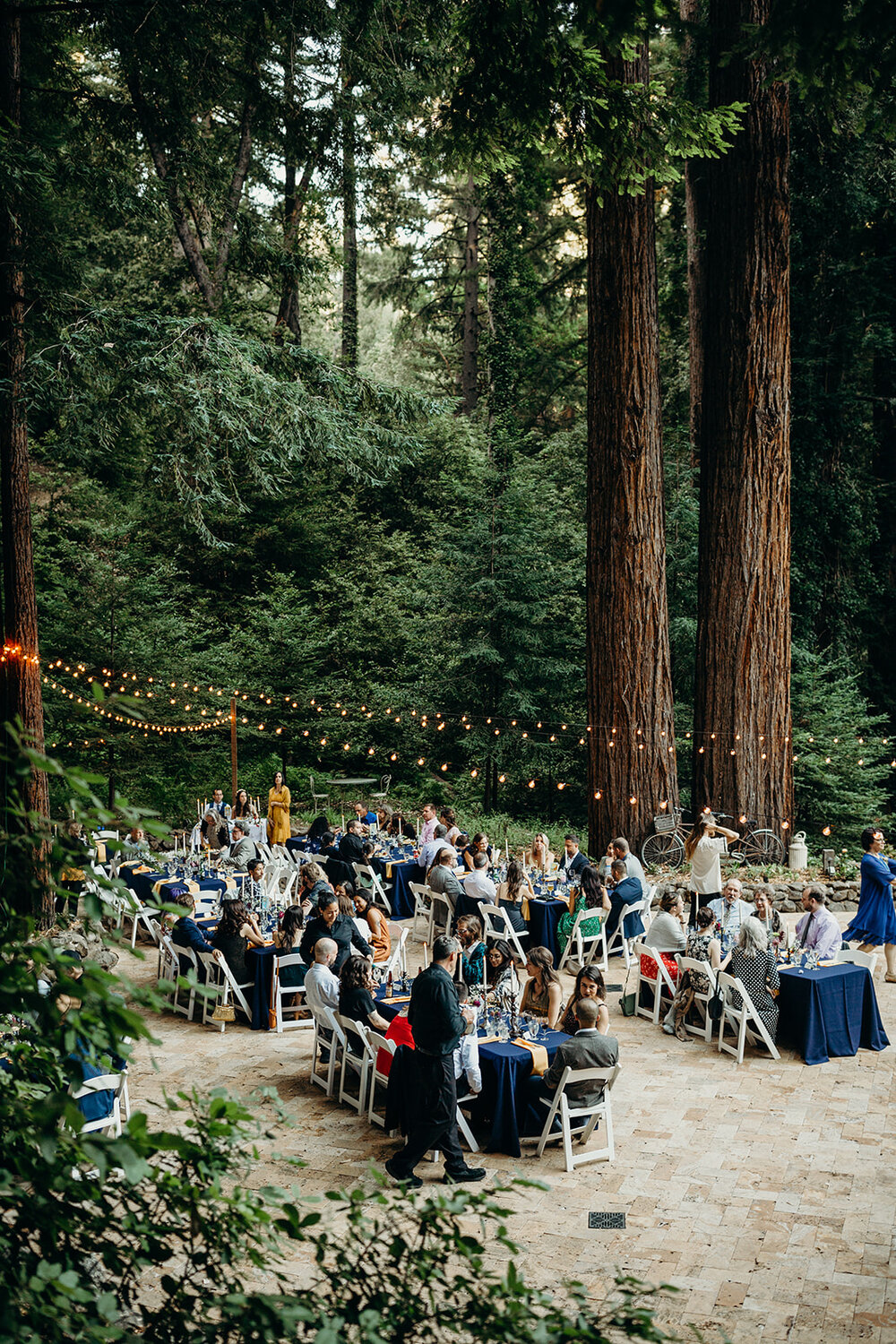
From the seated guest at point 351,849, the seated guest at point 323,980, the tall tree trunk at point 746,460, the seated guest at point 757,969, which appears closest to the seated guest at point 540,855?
the seated guest at point 351,849

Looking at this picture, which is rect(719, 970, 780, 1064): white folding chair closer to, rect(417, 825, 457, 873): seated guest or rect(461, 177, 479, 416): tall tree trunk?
rect(417, 825, 457, 873): seated guest

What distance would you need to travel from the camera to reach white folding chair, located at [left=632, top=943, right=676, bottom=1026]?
351 inches

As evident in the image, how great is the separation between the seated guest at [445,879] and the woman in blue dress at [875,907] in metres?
4.01

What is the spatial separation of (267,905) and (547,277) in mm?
22612

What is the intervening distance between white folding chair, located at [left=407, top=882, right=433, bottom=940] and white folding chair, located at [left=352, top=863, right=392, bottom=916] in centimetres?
40

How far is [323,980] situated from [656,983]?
3165 millimetres

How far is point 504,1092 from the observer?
677 centimetres

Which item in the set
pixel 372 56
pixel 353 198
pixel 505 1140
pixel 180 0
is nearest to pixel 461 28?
pixel 180 0

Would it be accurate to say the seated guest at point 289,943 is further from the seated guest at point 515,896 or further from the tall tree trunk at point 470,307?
the tall tree trunk at point 470,307

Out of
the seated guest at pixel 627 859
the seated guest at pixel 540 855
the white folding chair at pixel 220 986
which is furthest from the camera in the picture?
the seated guest at pixel 540 855

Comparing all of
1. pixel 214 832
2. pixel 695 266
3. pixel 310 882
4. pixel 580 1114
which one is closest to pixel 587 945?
Answer: pixel 310 882

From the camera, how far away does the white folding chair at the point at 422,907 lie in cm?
1138

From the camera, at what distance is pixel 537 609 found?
54.3 feet

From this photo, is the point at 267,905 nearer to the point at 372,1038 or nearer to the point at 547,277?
the point at 372,1038
